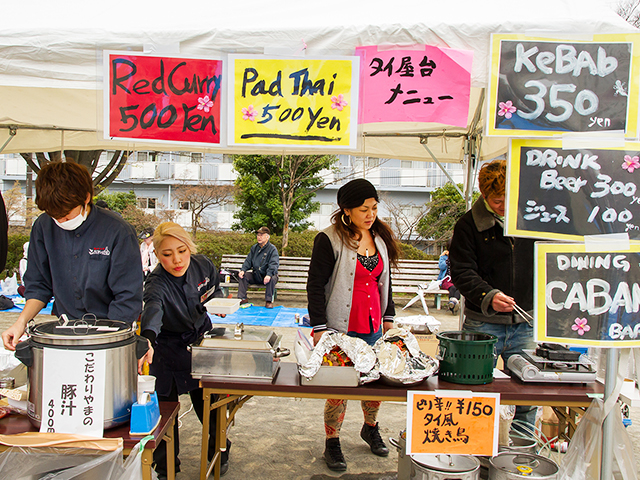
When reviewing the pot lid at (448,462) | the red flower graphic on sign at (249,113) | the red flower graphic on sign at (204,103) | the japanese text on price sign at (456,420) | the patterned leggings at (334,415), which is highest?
the red flower graphic on sign at (204,103)

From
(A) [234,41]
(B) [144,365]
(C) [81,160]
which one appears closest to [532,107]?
(A) [234,41]

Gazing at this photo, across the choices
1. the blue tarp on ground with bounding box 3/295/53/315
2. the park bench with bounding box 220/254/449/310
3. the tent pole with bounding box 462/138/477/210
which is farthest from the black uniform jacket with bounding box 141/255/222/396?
the park bench with bounding box 220/254/449/310

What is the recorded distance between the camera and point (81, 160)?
625cm

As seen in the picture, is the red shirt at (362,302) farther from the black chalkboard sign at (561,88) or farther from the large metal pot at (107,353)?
the large metal pot at (107,353)

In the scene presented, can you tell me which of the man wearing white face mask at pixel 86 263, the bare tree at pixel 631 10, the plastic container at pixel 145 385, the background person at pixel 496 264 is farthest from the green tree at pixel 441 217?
the plastic container at pixel 145 385

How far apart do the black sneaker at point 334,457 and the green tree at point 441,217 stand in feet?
33.8

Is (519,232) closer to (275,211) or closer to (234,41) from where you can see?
(234,41)

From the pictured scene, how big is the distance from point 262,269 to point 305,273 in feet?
4.64

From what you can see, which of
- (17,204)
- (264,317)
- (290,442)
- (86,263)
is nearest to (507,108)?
(86,263)

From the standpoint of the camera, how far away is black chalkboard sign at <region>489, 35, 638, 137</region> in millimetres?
1822

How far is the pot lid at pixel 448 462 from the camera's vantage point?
6.56 feet

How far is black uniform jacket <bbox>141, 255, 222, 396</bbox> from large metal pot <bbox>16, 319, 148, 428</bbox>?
0.62 m

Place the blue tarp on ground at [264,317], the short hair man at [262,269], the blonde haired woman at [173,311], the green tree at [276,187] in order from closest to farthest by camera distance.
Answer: the blonde haired woman at [173,311] → the blue tarp on ground at [264,317] → the short hair man at [262,269] → the green tree at [276,187]

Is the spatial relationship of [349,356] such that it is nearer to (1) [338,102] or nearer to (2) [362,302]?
(2) [362,302]
